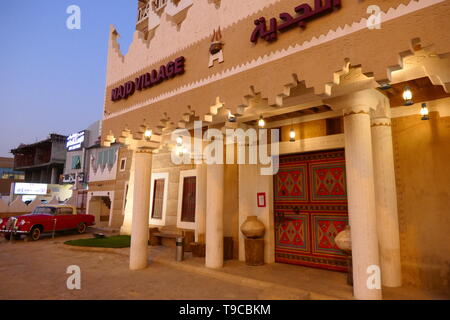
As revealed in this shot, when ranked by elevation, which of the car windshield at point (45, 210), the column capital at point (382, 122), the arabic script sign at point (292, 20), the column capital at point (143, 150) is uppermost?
the arabic script sign at point (292, 20)

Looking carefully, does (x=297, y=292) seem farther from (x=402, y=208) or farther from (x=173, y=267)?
(x=173, y=267)

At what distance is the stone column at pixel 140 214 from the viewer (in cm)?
690

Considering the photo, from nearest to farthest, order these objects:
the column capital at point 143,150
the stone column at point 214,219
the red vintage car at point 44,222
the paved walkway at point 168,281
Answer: the paved walkway at point 168,281, the stone column at point 214,219, the column capital at point 143,150, the red vintage car at point 44,222

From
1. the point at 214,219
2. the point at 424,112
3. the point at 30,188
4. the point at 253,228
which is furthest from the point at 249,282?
the point at 30,188

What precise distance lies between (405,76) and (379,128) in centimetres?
122

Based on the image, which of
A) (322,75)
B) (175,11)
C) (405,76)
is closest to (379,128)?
(405,76)

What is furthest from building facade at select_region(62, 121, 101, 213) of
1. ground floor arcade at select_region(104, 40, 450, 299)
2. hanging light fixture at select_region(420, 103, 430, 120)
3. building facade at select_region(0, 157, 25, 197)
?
hanging light fixture at select_region(420, 103, 430, 120)

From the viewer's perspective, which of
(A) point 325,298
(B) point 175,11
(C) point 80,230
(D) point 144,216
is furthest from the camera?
(C) point 80,230

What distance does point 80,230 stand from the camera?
45.7 feet

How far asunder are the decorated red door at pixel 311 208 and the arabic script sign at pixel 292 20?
3.47 metres

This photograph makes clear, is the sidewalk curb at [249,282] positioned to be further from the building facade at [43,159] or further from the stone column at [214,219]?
the building facade at [43,159]

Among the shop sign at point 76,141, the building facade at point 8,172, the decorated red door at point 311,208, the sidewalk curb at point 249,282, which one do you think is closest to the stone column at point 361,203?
the sidewalk curb at point 249,282

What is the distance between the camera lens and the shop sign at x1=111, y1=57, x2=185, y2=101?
6.08 metres

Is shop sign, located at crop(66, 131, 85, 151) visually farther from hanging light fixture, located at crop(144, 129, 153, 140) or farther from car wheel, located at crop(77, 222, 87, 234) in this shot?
hanging light fixture, located at crop(144, 129, 153, 140)
